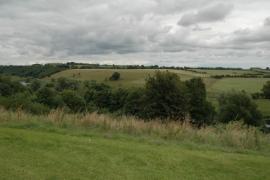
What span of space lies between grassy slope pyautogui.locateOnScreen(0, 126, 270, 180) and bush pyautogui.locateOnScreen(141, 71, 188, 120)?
33.9 metres

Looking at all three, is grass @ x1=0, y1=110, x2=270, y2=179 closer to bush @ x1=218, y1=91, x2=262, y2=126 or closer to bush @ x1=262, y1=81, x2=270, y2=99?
bush @ x1=218, y1=91, x2=262, y2=126

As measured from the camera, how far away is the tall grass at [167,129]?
10695mm

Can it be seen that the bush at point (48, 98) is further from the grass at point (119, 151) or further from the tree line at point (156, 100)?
the grass at point (119, 151)

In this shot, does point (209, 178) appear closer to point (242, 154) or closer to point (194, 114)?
point (242, 154)

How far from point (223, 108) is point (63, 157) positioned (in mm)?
56499

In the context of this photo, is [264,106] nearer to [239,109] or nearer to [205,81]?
[205,81]

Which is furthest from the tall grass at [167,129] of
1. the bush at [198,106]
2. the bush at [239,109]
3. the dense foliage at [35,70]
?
the dense foliage at [35,70]

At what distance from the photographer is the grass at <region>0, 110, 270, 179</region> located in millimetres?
6672

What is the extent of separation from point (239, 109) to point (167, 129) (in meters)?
51.0

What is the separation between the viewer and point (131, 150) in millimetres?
8523

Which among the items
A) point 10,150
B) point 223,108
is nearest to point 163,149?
point 10,150

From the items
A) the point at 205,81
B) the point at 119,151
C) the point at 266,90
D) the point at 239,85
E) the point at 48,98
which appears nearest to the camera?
the point at 119,151

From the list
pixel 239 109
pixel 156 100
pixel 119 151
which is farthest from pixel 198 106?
pixel 119 151

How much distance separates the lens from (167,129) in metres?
11.4
